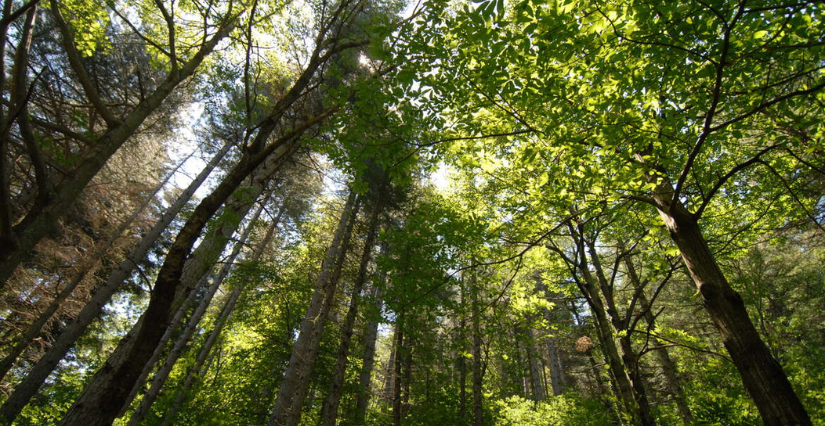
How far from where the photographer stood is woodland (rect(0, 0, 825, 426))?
2.60m

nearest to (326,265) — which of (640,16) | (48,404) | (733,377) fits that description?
(640,16)

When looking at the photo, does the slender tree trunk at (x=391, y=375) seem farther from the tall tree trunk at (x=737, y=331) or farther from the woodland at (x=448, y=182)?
the tall tree trunk at (x=737, y=331)

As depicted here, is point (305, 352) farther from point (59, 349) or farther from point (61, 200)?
point (61, 200)

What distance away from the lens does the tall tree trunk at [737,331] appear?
257 cm

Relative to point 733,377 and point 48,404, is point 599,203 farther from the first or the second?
point 48,404

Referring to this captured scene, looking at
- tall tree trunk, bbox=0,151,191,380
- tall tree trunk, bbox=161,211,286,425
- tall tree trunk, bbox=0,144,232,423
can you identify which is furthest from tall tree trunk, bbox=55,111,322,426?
tall tree trunk, bbox=0,151,191,380

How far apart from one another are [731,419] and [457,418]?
6681mm

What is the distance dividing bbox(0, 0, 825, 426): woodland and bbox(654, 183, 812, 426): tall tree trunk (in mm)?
22

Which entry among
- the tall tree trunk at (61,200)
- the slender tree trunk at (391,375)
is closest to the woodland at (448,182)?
the tall tree trunk at (61,200)

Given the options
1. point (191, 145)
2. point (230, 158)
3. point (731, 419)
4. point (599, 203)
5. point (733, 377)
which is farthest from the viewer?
point (191, 145)

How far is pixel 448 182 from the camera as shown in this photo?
12742 mm

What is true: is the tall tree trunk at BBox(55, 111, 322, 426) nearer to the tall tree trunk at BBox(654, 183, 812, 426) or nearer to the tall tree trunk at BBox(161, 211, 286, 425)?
the tall tree trunk at BBox(161, 211, 286, 425)

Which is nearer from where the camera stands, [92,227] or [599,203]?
[599,203]

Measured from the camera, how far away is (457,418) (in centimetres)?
1001
